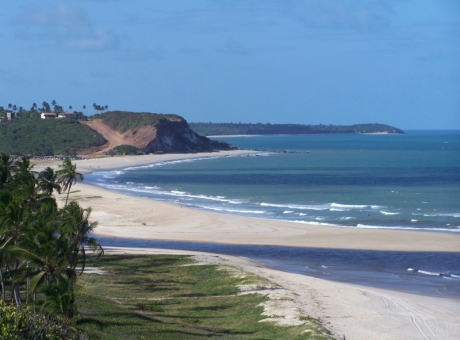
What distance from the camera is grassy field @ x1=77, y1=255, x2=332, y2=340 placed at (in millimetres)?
20297

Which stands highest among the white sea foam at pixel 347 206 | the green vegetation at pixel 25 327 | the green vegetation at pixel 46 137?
the green vegetation at pixel 46 137

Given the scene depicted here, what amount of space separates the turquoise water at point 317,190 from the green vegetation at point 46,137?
Result: 86.3 ft

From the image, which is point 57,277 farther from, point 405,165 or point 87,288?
point 405,165

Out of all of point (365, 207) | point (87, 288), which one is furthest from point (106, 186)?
point (87, 288)

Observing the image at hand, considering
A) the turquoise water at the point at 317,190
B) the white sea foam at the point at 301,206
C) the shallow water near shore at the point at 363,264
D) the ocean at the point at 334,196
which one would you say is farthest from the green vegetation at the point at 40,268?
the white sea foam at the point at 301,206

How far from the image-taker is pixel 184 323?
2202 centimetres

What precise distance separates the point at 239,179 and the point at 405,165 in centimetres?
3728

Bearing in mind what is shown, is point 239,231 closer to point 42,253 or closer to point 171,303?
point 171,303

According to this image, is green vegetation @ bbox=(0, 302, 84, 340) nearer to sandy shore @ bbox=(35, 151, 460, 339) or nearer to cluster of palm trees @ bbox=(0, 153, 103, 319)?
cluster of palm trees @ bbox=(0, 153, 103, 319)

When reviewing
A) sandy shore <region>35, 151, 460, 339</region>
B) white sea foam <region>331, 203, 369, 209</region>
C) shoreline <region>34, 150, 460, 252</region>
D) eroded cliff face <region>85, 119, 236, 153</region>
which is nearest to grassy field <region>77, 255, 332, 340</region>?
sandy shore <region>35, 151, 460, 339</region>

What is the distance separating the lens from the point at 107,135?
486 ft

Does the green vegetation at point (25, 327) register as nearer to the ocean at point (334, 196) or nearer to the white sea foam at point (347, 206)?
the ocean at point (334, 196)

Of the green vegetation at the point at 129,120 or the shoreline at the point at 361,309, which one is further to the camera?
the green vegetation at the point at 129,120

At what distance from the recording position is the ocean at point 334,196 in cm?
3322
